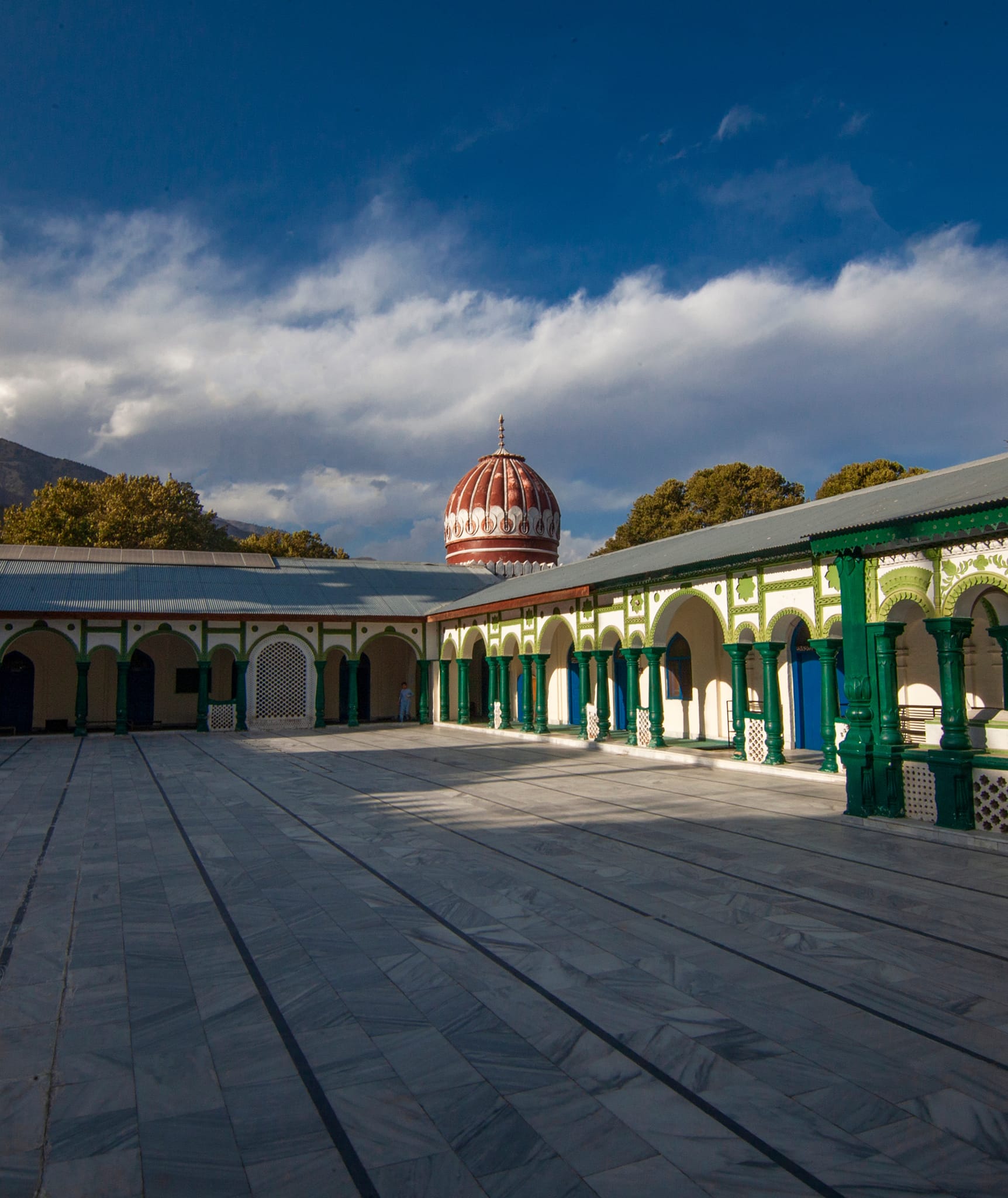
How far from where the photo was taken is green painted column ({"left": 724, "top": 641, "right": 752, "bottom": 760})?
535 inches

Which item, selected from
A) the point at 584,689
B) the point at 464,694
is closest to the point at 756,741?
the point at 584,689

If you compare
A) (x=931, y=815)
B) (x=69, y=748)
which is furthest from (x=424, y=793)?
(x=69, y=748)

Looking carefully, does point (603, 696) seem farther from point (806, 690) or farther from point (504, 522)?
point (504, 522)

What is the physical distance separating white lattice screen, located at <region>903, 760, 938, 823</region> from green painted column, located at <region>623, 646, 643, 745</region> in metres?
7.32

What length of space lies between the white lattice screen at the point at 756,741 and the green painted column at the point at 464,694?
10434mm

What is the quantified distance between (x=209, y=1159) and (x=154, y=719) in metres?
23.1

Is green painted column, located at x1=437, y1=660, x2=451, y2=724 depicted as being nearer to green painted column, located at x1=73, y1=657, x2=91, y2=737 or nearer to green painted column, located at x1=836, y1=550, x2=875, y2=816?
green painted column, located at x1=73, y1=657, x2=91, y2=737

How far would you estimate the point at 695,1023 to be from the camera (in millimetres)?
3924

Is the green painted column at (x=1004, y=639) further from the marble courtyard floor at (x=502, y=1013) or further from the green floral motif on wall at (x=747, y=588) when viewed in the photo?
the green floral motif on wall at (x=747, y=588)

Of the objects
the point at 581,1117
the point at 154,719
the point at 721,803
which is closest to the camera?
the point at 581,1117

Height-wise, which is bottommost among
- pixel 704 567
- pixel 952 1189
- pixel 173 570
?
pixel 952 1189

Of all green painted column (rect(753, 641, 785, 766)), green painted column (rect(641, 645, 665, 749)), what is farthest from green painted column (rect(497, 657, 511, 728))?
green painted column (rect(753, 641, 785, 766))

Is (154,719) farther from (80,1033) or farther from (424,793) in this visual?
(80,1033)

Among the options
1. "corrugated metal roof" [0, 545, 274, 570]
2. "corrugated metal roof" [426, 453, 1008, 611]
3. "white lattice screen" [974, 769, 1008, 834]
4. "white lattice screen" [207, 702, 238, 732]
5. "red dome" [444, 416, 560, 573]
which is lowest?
"white lattice screen" [974, 769, 1008, 834]
